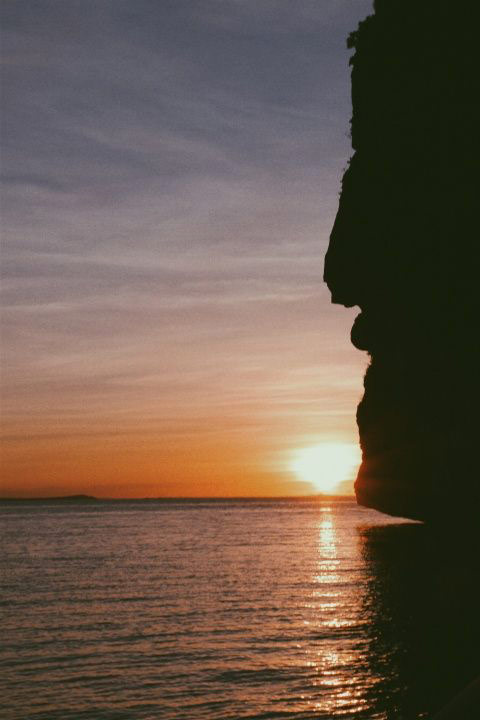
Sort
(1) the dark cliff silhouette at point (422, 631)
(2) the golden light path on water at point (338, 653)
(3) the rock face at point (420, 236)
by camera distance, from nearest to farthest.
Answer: (2) the golden light path on water at point (338, 653), (1) the dark cliff silhouette at point (422, 631), (3) the rock face at point (420, 236)

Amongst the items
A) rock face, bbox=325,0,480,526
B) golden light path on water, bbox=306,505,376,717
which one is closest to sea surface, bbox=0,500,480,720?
golden light path on water, bbox=306,505,376,717

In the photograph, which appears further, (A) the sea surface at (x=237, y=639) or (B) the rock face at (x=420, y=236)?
(B) the rock face at (x=420, y=236)

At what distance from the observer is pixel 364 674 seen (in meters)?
18.3

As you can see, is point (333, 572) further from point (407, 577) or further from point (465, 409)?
point (465, 409)

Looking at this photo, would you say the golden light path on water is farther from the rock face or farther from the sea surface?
the rock face

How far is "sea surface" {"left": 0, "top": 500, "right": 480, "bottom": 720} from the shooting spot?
16.4m

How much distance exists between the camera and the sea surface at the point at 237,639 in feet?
53.9

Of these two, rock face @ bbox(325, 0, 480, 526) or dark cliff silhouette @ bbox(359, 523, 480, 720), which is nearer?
dark cliff silhouette @ bbox(359, 523, 480, 720)

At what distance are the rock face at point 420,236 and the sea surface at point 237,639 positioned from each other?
236 inches

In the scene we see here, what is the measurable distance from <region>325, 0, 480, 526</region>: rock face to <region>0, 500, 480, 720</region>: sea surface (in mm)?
6007

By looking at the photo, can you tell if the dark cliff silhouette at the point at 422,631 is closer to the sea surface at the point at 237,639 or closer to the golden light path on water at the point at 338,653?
the sea surface at the point at 237,639

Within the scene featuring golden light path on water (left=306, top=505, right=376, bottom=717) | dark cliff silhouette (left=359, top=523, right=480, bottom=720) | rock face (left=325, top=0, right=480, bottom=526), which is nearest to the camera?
golden light path on water (left=306, top=505, right=376, bottom=717)

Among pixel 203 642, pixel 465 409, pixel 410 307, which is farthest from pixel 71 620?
pixel 410 307

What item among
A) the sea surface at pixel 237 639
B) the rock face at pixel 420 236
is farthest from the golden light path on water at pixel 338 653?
the rock face at pixel 420 236
